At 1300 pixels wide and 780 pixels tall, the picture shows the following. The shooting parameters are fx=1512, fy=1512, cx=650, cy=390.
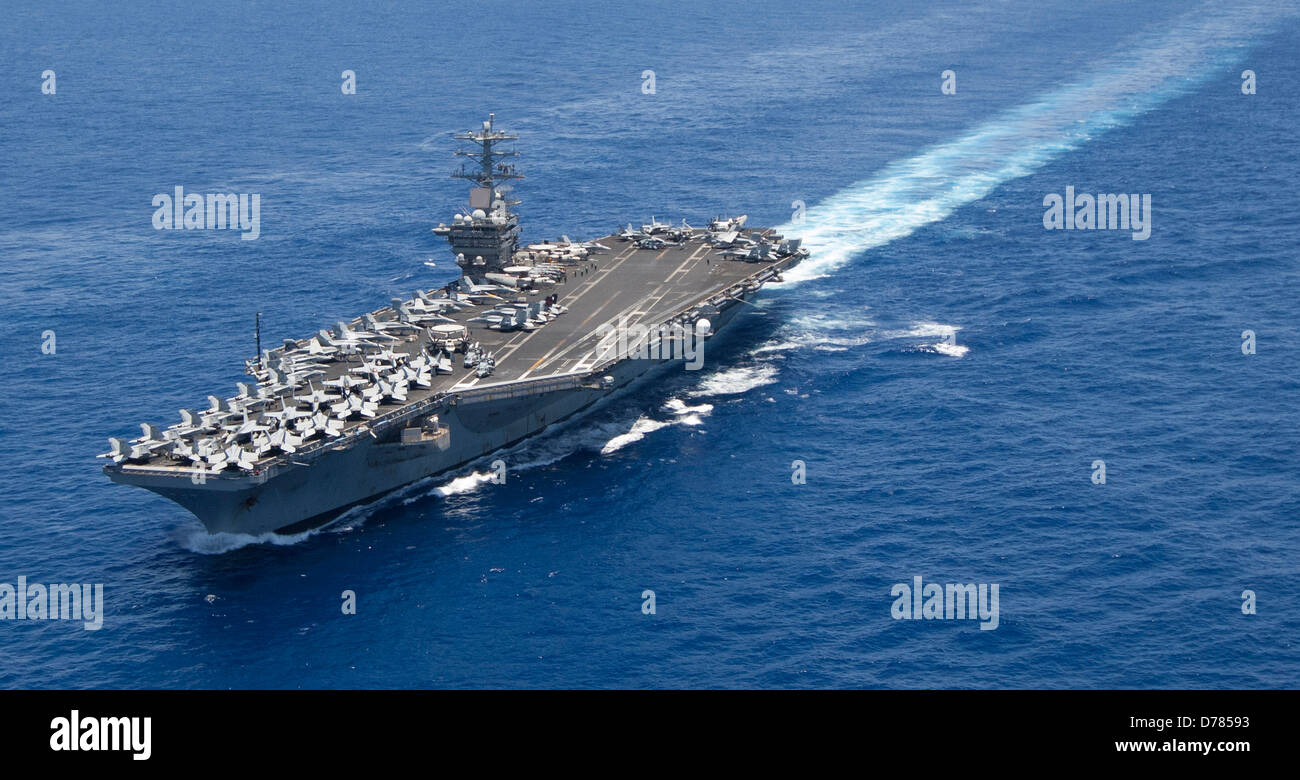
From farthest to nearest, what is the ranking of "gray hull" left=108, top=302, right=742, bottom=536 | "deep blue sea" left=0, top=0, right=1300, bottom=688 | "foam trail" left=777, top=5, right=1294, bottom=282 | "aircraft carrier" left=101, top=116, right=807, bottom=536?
1. "foam trail" left=777, top=5, right=1294, bottom=282
2. "aircraft carrier" left=101, top=116, right=807, bottom=536
3. "gray hull" left=108, top=302, right=742, bottom=536
4. "deep blue sea" left=0, top=0, right=1300, bottom=688

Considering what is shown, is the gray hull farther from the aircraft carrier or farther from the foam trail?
the foam trail

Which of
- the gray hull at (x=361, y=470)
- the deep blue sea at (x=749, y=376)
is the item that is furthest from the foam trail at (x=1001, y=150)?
the gray hull at (x=361, y=470)

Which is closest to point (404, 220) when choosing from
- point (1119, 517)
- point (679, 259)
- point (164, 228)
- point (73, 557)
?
point (164, 228)

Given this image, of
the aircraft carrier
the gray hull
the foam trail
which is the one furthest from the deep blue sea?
the aircraft carrier

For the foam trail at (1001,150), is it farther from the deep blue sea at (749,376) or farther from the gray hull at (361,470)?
the gray hull at (361,470)

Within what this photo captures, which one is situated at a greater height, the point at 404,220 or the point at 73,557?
the point at 404,220

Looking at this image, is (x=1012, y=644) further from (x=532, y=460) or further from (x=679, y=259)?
(x=679, y=259)
